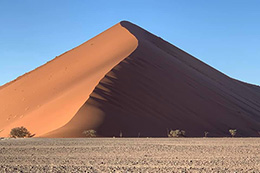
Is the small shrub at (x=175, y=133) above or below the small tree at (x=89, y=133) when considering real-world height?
above

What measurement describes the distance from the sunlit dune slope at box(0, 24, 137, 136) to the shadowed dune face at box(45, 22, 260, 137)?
1.24 metres

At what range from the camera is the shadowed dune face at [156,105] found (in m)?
31.4

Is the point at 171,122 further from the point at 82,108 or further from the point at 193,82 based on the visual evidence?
the point at 193,82

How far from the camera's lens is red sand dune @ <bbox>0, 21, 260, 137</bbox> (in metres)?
32.0

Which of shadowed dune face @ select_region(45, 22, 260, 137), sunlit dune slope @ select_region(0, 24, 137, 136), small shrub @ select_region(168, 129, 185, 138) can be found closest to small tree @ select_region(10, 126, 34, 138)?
sunlit dune slope @ select_region(0, 24, 137, 136)

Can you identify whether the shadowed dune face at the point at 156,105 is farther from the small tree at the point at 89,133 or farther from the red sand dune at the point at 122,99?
the small tree at the point at 89,133

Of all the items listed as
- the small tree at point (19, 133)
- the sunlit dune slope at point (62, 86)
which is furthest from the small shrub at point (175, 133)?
the small tree at point (19, 133)

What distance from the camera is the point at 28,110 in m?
40.6

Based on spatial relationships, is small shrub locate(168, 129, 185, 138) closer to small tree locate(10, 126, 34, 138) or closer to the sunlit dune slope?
the sunlit dune slope

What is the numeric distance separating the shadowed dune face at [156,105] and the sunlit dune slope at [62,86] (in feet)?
4.06

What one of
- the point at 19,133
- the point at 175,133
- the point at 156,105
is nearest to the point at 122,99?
the point at 156,105

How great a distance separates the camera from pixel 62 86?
4341 centimetres

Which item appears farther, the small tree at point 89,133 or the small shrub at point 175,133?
the small shrub at point 175,133

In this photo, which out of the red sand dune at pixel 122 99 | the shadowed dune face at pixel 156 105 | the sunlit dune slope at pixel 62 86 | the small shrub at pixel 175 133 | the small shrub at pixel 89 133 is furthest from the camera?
the sunlit dune slope at pixel 62 86
